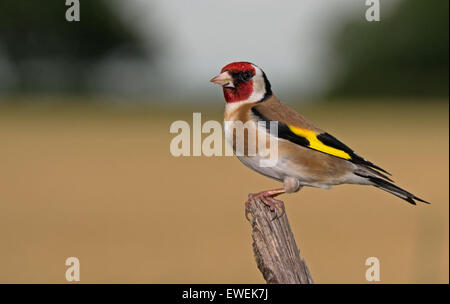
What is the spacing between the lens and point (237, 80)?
4707 millimetres

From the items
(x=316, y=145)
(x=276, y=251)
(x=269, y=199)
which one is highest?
(x=316, y=145)

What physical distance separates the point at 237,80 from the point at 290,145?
2.03 ft

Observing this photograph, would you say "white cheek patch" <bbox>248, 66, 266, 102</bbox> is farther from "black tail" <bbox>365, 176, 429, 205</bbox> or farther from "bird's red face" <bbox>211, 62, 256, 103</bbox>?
"black tail" <bbox>365, 176, 429, 205</bbox>

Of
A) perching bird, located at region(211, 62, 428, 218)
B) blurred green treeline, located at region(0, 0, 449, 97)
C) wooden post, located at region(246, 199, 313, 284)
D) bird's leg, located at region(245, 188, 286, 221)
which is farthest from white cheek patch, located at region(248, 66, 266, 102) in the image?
blurred green treeline, located at region(0, 0, 449, 97)

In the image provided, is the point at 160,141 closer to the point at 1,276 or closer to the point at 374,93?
the point at 1,276

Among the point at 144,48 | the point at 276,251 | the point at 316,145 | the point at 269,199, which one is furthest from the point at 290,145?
the point at 144,48

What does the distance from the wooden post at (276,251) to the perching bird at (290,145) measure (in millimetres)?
308

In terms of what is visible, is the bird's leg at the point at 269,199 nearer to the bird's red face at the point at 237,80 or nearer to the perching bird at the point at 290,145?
the perching bird at the point at 290,145

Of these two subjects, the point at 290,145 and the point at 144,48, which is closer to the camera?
the point at 290,145

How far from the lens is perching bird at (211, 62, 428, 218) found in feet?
15.0

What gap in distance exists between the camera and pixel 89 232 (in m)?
15.9

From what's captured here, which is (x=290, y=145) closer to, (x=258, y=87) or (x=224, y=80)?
(x=258, y=87)

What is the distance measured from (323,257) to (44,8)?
44.0 meters

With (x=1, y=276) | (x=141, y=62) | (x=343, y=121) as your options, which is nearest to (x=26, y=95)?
(x=141, y=62)
